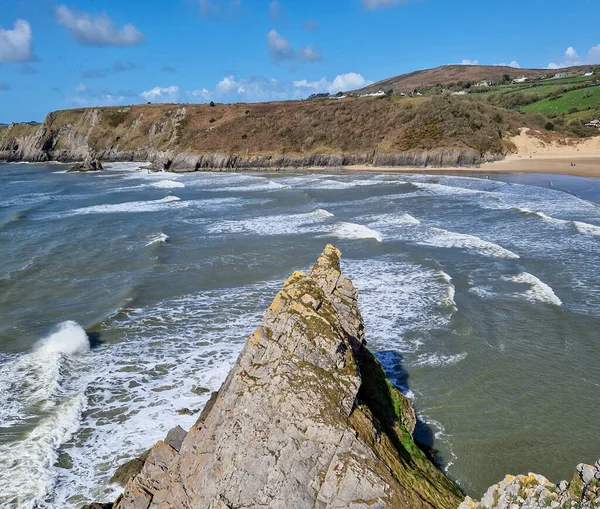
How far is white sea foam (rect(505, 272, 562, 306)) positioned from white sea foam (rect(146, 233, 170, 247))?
61.5 ft

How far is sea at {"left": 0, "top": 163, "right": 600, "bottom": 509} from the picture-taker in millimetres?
10609

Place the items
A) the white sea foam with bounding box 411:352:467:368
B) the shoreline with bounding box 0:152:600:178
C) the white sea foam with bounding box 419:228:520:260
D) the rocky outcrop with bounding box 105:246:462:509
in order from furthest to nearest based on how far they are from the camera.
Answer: the shoreline with bounding box 0:152:600:178 → the white sea foam with bounding box 419:228:520:260 → the white sea foam with bounding box 411:352:467:368 → the rocky outcrop with bounding box 105:246:462:509

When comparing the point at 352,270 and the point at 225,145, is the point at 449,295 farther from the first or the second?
the point at 225,145

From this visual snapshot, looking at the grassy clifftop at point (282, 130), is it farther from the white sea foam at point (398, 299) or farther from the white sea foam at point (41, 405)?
the white sea foam at point (41, 405)

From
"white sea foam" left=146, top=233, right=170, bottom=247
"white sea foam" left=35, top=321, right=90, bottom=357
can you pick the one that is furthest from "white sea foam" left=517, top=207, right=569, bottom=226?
"white sea foam" left=35, top=321, right=90, bottom=357

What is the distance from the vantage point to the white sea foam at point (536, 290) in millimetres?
18094

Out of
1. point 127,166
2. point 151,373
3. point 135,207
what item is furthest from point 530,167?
point 127,166

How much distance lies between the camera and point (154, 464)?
279 inches

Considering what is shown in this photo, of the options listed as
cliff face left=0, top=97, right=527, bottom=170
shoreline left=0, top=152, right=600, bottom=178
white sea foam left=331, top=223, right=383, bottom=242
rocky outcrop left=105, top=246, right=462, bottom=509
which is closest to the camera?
rocky outcrop left=105, top=246, right=462, bottom=509

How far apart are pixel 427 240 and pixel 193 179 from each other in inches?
1860

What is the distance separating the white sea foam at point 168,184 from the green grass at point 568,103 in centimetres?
6362

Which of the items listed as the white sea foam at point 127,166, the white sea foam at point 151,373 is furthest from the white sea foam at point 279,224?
the white sea foam at point 127,166

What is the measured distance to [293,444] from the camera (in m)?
5.80

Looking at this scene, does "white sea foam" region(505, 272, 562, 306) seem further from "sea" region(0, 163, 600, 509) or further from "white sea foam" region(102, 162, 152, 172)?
"white sea foam" region(102, 162, 152, 172)
